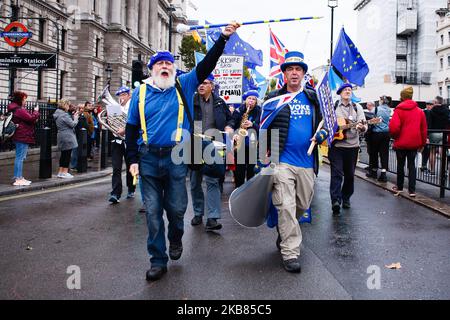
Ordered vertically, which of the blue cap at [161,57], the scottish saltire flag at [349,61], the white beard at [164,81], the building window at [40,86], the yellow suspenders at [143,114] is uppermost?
the building window at [40,86]

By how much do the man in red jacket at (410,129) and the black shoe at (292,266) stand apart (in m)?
5.39

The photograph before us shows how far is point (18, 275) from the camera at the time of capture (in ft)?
13.8

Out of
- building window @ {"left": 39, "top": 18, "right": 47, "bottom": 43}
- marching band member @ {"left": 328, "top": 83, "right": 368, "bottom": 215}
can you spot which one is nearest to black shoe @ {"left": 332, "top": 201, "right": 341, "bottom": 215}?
marching band member @ {"left": 328, "top": 83, "right": 368, "bottom": 215}

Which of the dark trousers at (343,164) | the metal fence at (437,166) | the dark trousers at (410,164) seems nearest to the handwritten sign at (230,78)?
the dark trousers at (410,164)

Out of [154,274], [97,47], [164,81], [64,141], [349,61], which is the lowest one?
[154,274]

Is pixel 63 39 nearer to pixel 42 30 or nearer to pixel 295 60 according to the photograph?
pixel 42 30

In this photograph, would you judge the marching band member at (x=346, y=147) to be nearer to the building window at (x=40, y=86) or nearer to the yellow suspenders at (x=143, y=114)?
the yellow suspenders at (x=143, y=114)

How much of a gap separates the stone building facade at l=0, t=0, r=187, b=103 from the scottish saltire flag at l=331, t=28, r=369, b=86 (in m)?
22.6

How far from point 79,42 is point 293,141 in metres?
49.9

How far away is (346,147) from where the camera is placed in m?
7.90

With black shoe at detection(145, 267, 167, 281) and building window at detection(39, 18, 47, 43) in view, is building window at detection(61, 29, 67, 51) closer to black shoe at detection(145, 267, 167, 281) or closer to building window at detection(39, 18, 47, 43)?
building window at detection(39, 18, 47, 43)

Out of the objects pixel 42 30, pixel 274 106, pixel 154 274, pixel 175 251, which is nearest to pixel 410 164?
pixel 274 106

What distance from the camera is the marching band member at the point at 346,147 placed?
7.79 metres
